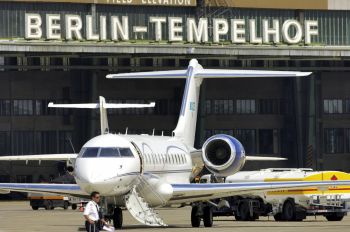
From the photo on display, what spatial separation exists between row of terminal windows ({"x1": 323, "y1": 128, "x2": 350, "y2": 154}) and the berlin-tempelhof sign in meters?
11.7

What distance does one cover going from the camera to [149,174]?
135 ft

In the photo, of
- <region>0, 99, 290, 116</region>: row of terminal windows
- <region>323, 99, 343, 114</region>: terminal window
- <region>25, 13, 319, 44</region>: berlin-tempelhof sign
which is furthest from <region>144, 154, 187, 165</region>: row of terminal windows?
<region>323, 99, 343, 114</region>: terminal window

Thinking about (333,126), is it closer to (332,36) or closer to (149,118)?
(332,36)

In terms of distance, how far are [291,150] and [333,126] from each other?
16.5ft

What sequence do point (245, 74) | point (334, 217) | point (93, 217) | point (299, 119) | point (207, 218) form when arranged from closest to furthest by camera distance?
point (93, 217) < point (207, 218) < point (245, 74) < point (334, 217) < point (299, 119)

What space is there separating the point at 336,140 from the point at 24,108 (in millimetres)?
26223

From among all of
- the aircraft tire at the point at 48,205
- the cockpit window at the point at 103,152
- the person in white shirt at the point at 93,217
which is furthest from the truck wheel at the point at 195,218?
the aircraft tire at the point at 48,205

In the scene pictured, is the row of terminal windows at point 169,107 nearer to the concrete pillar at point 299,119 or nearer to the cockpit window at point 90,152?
the concrete pillar at point 299,119

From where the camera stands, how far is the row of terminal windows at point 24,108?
3531 inches

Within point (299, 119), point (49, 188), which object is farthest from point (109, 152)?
point (299, 119)

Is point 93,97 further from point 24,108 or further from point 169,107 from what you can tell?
point 169,107

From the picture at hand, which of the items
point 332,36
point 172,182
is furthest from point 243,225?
point 332,36

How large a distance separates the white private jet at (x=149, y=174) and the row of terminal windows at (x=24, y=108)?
143 ft

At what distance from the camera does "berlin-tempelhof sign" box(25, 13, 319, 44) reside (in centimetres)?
7831
